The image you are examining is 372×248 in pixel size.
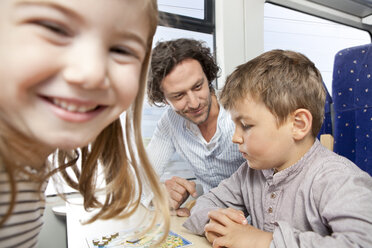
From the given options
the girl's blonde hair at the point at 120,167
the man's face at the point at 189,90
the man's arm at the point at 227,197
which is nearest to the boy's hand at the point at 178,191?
the man's arm at the point at 227,197

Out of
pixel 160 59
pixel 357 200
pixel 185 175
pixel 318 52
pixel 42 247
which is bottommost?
pixel 42 247

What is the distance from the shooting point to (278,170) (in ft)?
3.11

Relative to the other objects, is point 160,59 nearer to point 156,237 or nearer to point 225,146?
point 225,146

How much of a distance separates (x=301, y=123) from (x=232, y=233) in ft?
1.29

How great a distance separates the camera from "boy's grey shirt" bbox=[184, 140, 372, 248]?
25.3 inches

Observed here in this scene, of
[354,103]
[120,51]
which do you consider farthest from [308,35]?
[120,51]

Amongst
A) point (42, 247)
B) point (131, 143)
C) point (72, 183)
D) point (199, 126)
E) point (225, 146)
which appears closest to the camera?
point (131, 143)

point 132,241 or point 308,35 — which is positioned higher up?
point 308,35

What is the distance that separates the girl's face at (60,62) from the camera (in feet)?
1.16

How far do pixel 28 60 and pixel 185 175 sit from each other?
6.59 feet

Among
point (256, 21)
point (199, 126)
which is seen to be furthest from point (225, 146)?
point (256, 21)

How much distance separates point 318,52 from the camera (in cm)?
321

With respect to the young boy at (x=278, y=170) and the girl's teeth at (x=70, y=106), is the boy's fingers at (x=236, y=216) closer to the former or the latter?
the young boy at (x=278, y=170)

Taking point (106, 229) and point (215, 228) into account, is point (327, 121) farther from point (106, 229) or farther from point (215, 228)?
point (106, 229)
